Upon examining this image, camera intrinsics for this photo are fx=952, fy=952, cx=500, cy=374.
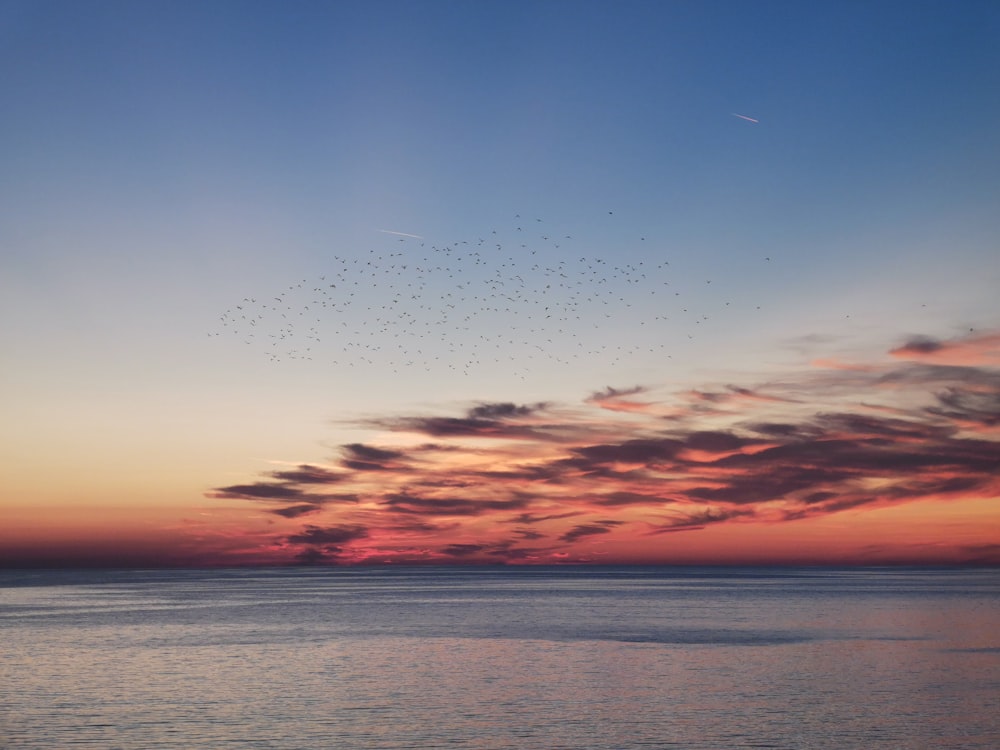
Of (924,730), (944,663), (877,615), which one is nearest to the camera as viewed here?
(924,730)

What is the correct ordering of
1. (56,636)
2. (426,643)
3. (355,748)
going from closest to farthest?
(355,748) → (426,643) → (56,636)

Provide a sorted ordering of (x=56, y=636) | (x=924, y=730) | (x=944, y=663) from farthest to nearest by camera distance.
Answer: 1. (x=56, y=636)
2. (x=944, y=663)
3. (x=924, y=730)

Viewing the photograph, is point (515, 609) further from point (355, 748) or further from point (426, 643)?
point (355, 748)

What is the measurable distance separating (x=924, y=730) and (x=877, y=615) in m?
68.7

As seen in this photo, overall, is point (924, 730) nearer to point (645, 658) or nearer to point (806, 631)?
point (645, 658)

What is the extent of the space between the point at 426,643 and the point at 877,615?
54.6 meters

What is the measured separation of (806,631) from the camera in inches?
3273

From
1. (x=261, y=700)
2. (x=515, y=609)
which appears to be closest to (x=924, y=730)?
(x=261, y=700)

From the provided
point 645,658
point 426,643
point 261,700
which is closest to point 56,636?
point 426,643

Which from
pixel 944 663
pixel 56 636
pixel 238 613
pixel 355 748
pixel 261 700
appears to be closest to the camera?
pixel 355 748

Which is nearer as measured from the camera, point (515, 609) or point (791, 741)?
point (791, 741)

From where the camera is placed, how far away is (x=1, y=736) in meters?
37.4

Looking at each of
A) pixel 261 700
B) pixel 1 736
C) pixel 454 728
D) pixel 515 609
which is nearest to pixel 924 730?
pixel 454 728

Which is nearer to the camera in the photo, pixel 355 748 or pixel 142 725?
pixel 355 748
